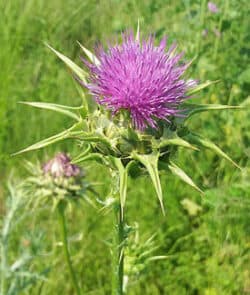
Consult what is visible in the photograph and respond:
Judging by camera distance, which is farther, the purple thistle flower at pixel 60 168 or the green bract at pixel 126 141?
the purple thistle flower at pixel 60 168

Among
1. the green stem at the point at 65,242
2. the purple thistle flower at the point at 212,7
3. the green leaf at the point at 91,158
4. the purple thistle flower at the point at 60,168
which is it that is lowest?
the green stem at the point at 65,242

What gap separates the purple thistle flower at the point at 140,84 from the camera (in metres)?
1.50

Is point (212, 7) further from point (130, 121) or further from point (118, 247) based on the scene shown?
point (118, 247)

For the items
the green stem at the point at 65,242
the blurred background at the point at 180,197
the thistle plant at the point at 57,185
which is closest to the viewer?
the green stem at the point at 65,242

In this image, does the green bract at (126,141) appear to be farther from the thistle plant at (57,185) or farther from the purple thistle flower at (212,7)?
the purple thistle flower at (212,7)

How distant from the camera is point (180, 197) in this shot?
2.92m

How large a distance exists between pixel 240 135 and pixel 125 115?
4.91 feet

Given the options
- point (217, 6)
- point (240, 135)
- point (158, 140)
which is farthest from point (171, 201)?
point (158, 140)

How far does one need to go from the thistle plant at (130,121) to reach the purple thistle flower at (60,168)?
638 mm

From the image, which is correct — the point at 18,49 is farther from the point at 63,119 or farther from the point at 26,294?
the point at 26,294

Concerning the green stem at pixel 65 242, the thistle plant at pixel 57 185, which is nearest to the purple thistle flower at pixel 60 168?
the thistle plant at pixel 57 185

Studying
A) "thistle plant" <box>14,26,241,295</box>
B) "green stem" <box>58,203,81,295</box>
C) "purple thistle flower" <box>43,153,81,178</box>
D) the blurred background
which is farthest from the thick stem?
"purple thistle flower" <box>43,153,81,178</box>

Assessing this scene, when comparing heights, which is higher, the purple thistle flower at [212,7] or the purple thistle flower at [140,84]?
A: the purple thistle flower at [212,7]

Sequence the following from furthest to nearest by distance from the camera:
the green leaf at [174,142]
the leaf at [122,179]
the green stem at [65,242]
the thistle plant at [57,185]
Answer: the thistle plant at [57,185] → the green stem at [65,242] → the green leaf at [174,142] → the leaf at [122,179]
